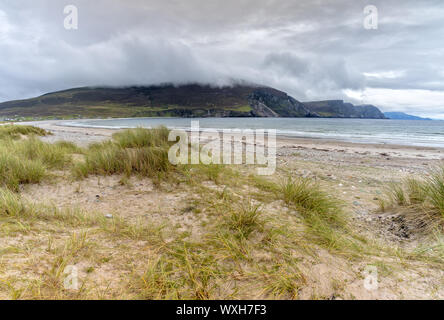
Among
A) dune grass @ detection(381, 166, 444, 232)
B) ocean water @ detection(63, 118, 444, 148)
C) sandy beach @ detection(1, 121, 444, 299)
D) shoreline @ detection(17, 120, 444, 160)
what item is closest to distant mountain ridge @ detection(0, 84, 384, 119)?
ocean water @ detection(63, 118, 444, 148)

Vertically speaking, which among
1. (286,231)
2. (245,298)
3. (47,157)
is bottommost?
(245,298)

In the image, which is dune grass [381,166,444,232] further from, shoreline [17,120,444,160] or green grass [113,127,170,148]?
shoreline [17,120,444,160]

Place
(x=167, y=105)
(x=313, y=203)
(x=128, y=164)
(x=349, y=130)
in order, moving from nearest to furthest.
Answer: (x=313, y=203) < (x=128, y=164) < (x=349, y=130) < (x=167, y=105)

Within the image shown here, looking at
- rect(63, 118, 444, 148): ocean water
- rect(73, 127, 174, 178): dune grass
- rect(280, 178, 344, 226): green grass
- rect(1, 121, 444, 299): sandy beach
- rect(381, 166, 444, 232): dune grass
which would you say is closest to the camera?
rect(1, 121, 444, 299): sandy beach

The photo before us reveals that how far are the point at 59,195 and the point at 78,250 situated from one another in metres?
2.25

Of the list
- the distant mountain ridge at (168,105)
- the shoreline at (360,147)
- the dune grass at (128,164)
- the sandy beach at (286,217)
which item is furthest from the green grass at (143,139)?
the distant mountain ridge at (168,105)

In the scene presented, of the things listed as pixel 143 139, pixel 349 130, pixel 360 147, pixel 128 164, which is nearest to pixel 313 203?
pixel 128 164

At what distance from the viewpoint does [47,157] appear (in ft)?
17.0

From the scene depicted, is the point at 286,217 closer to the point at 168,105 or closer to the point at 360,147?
the point at 360,147

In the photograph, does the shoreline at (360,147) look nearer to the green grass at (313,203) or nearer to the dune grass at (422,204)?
the dune grass at (422,204)

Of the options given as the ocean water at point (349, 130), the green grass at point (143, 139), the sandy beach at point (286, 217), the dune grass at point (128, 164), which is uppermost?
the ocean water at point (349, 130)

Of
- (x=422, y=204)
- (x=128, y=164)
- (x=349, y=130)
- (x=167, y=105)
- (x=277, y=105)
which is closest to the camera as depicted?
(x=422, y=204)
